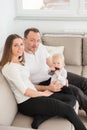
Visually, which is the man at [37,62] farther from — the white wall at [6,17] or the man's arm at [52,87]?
the white wall at [6,17]

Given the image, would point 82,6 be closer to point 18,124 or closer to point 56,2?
point 56,2

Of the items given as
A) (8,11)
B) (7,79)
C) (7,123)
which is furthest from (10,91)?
(8,11)

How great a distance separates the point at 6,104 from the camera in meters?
1.91

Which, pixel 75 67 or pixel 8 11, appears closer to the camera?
pixel 75 67

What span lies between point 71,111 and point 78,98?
0.42 metres

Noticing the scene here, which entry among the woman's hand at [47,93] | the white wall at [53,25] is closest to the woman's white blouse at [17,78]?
the woman's hand at [47,93]

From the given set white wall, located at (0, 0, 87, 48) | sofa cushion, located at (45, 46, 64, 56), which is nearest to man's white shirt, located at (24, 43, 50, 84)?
sofa cushion, located at (45, 46, 64, 56)

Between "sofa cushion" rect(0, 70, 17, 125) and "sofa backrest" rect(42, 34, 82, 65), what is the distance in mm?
1396

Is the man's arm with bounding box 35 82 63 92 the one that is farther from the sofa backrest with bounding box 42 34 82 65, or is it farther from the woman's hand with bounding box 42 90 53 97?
the sofa backrest with bounding box 42 34 82 65

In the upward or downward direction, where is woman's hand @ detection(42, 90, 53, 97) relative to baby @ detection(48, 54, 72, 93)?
downward

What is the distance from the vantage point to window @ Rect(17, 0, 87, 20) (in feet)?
11.9

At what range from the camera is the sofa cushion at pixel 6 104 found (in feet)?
6.06

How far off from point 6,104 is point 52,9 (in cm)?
218

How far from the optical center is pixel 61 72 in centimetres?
243
